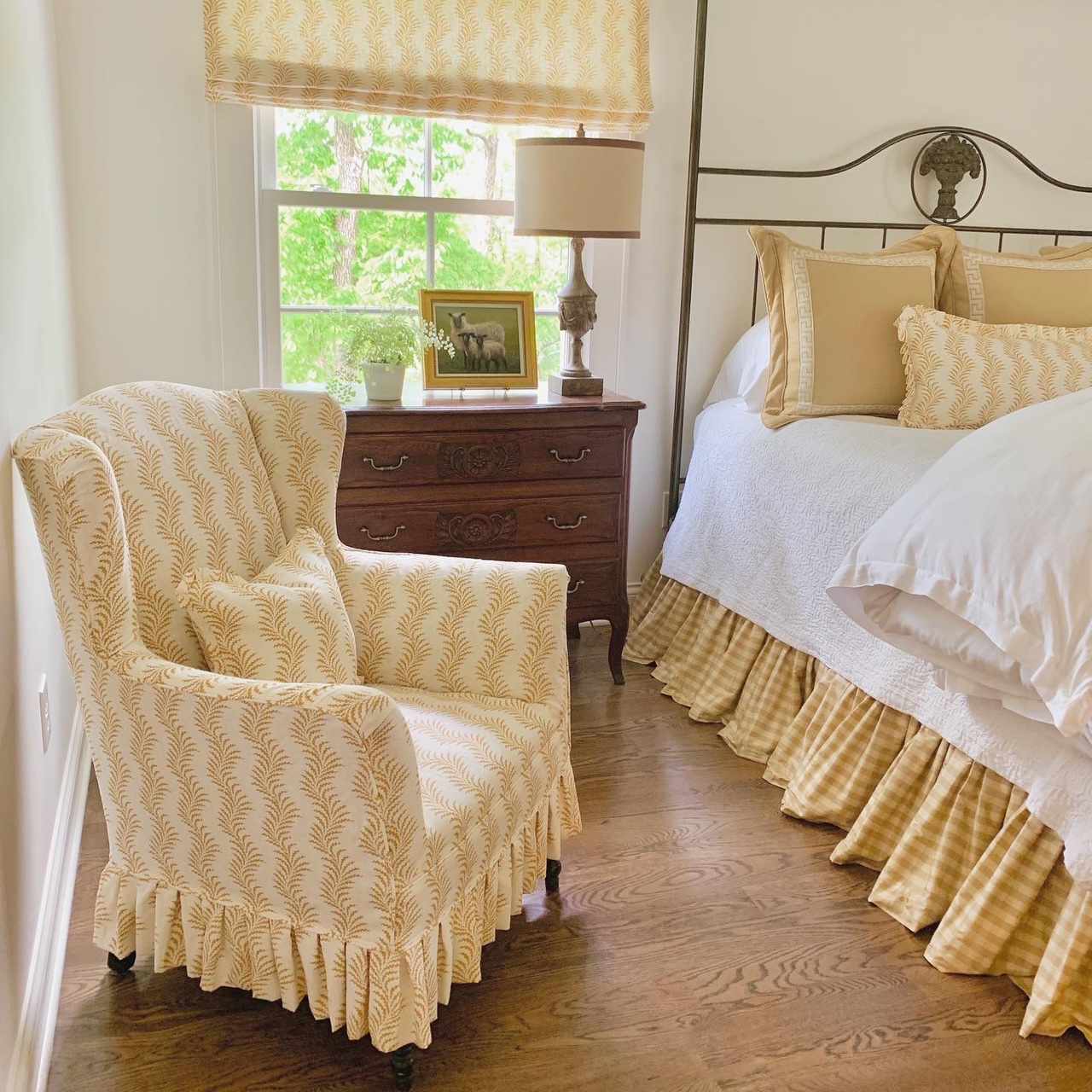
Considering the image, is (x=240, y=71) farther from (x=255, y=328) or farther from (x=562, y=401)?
(x=562, y=401)

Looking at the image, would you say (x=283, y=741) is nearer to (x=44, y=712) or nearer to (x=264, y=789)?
(x=264, y=789)

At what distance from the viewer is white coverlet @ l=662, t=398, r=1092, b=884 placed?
1.84 m

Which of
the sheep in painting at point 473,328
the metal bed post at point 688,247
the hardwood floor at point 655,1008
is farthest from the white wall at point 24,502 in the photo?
the metal bed post at point 688,247

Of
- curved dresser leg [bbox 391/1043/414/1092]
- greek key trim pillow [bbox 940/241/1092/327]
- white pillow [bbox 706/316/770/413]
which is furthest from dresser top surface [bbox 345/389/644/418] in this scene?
curved dresser leg [bbox 391/1043/414/1092]

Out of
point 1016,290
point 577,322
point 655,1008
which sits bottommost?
point 655,1008

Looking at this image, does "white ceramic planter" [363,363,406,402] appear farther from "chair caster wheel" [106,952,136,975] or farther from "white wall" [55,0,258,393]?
"chair caster wheel" [106,952,136,975]

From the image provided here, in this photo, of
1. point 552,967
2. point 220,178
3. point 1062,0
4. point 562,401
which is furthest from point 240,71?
point 1062,0

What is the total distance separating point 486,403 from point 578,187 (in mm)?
599

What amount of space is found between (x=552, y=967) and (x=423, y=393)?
67.2 inches

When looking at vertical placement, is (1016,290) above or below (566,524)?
above

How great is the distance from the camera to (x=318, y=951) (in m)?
1.61

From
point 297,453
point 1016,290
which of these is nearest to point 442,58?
point 297,453

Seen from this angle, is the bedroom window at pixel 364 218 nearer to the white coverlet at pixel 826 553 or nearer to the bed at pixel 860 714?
the bed at pixel 860 714

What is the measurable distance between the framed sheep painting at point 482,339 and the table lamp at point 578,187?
0.26 m
